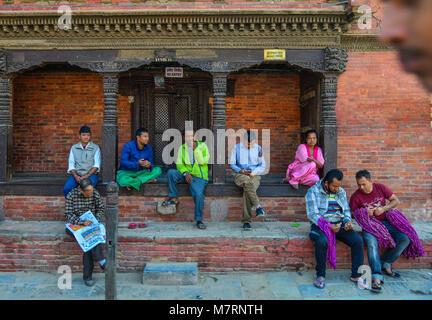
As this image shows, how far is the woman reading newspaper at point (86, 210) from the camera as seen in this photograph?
506 cm

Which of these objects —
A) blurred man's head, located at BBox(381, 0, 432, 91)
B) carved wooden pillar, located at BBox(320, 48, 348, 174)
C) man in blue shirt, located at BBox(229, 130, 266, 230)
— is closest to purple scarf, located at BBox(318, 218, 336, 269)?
man in blue shirt, located at BBox(229, 130, 266, 230)

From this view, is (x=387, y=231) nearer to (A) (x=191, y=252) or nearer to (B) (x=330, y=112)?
(B) (x=330, y=112)

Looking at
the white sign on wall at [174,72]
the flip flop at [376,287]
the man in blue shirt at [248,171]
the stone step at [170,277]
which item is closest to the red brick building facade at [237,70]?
the man in blue shirt at [248,171]

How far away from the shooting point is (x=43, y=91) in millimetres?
8688

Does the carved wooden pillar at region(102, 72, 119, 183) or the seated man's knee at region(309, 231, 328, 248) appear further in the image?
the carved wooden pillar at region(102, 72, 119, 183)

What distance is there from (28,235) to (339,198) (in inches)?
214

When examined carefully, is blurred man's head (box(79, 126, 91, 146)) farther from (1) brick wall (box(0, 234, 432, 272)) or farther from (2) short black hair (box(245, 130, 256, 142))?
(2) short black hair (box(245, 130, 256, 142))

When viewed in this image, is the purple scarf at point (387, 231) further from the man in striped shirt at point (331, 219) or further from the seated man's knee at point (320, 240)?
the seated man's knee at point (320, 240)

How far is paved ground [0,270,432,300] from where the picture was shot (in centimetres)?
468

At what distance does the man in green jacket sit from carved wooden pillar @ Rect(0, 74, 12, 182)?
345cm

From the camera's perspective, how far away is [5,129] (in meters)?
6.74

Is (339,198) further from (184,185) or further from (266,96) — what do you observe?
(266,96)

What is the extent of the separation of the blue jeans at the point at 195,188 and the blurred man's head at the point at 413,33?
522cm

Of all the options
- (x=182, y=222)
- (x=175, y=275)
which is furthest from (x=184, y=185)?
(x=175, y=275)
